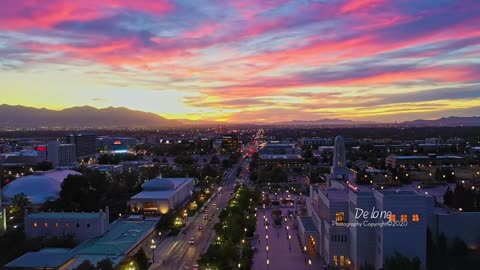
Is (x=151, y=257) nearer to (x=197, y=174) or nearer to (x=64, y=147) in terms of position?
(x=197, y=174)

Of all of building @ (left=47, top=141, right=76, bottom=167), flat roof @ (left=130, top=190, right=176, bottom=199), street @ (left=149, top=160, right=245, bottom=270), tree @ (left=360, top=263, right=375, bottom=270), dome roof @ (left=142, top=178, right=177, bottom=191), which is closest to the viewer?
tree @ (left=360, top=263, right=375, bottom=270)

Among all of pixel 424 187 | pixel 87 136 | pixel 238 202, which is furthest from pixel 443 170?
pixel 87 136

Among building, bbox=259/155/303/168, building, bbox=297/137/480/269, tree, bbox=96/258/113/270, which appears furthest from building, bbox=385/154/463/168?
tree, bbox=96/258/113/270

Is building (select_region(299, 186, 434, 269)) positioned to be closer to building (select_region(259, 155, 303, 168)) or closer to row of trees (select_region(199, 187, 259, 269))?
row of trees (select_region(199, 187, 259, 269))

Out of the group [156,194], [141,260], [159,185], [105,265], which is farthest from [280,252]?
[159,185]

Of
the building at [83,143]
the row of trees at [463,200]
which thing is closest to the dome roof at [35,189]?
the row of trees at [463,200]

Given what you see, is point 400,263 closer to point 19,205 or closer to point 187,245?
point 187,245

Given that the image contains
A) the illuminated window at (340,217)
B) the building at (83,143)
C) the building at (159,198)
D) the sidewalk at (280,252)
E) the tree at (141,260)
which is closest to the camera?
the tree at (141,260)

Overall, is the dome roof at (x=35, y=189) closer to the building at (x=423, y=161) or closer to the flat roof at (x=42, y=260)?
the flat roof at (x=42, y=260)
